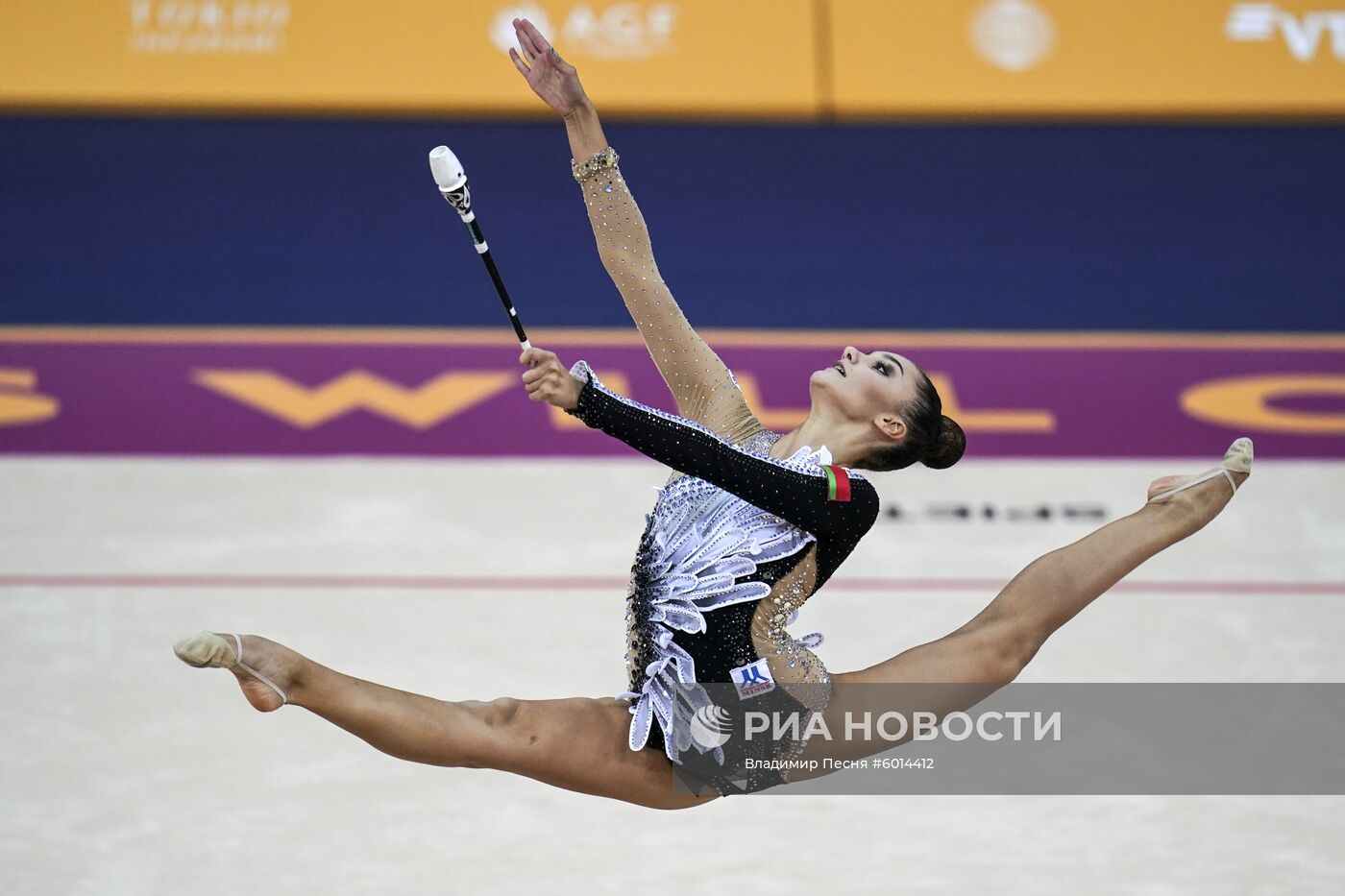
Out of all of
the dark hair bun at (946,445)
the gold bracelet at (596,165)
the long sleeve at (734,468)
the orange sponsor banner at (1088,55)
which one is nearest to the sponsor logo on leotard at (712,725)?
the long sleeve at (734,468)

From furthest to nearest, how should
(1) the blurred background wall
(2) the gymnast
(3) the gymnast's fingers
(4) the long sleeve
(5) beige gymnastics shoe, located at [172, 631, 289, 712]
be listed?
(1) the blurred background wall
(3) the gymnast's fingers
(2) the gymnast
(4) the long sleeve
(5) beige gymnastics shoe, located at [172, 631, 289, 712]

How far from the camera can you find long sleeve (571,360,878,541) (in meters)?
3.18

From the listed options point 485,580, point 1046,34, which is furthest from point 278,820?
point 1046,34

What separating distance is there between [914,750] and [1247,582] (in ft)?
5.06

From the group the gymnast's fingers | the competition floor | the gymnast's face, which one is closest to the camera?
the gymnast's fingers

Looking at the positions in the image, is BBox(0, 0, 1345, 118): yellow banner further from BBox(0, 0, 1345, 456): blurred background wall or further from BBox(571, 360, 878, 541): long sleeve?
BBox(571, 360, 878, 541): long sleeve

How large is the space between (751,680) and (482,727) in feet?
1.74

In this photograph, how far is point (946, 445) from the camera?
12.3ft

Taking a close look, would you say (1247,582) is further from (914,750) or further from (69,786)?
(69,786)

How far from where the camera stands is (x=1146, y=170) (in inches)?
318

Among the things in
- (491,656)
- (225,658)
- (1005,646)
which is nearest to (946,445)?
(1005,646)

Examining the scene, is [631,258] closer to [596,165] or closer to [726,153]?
[596,165]

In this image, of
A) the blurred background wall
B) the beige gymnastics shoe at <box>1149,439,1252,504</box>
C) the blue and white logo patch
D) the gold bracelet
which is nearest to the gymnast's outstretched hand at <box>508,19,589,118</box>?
the gold bracelet

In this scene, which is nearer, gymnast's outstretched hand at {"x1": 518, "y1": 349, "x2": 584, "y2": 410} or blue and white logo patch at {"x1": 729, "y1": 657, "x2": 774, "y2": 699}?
gymnast's outstretched hand at {"x1": 518, "y1": 349, "x2": 584, "y2": 410}
